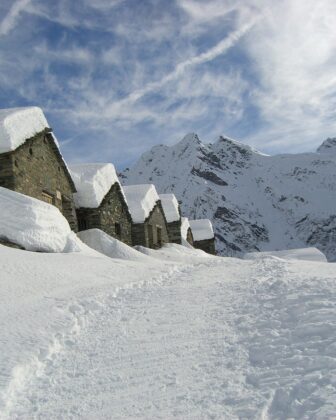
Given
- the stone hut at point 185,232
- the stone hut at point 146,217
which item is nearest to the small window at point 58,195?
the stone hut at point 146,217

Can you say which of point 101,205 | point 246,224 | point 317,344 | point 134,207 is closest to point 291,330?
point 317,344

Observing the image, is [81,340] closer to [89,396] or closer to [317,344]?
[89,396]

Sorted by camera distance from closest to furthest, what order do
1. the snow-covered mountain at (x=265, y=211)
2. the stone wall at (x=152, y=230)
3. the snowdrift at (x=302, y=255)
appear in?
the stone wall at (x=152, y=230)
the snowdrift at (x=302, y=255)
the snow-covered mountain at (x=265, y=211)

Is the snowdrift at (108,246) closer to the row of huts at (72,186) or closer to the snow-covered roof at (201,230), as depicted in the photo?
the row of huts at (72,186)

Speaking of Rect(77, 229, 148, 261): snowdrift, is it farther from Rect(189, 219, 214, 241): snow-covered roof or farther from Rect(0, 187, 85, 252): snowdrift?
Rect(189, 219, 214, 241): snow-covered roof

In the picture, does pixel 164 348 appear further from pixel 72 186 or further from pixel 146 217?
pixel 146 217

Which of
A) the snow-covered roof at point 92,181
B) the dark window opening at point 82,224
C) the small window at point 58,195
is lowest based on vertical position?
the dark window opening at point 82,224

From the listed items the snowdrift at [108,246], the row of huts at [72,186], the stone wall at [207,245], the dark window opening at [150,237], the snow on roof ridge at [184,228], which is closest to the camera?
the row of huts at [72,186]

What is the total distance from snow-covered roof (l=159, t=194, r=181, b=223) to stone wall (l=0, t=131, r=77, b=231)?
11089 millimetres

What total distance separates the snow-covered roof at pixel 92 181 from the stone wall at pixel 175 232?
8004mm

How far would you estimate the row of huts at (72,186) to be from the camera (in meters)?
13.3

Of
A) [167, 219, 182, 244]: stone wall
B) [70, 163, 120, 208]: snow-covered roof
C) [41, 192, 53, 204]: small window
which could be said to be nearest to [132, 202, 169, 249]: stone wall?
[167, 219, 182, 244]: stone wall

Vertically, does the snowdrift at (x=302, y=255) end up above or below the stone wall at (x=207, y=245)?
below

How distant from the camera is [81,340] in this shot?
5.93 meters
